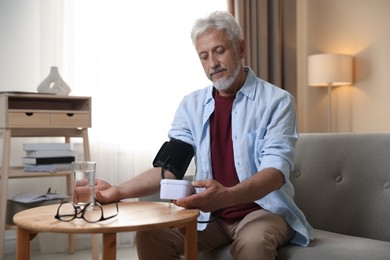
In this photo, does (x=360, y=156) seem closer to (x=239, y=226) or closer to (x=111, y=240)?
(x=239, y=226)

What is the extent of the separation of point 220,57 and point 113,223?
84 cm

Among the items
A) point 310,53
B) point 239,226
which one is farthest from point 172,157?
point 310,53

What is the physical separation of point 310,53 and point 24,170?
2.62m

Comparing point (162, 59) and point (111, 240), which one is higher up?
point (162, 59)

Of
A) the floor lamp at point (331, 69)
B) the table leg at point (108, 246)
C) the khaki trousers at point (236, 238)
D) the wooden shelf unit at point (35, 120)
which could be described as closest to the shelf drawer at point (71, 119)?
the wooden shelf unit at point (35, 120)

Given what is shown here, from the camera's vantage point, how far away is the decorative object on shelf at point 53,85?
2.69 meters

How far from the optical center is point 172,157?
1756 millimetres

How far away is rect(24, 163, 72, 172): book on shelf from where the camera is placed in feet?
8.53

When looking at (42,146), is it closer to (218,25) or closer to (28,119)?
(28,119)

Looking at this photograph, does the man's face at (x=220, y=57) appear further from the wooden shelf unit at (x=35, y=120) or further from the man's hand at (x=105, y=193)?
the wooden shelf unit at (x=35, y=120)

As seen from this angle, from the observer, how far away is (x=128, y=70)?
129 inches

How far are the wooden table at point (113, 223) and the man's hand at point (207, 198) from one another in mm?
22

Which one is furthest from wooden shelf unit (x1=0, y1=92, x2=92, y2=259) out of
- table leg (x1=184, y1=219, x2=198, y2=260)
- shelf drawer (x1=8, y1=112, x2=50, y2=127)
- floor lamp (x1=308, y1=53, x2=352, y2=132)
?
floor lamp (x1=308, y1=53, x2=352, y2=132)

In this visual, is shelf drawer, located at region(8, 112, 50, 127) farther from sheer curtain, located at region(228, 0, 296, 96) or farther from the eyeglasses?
sheer curtain, located at region(228, 0, 296, 96)
